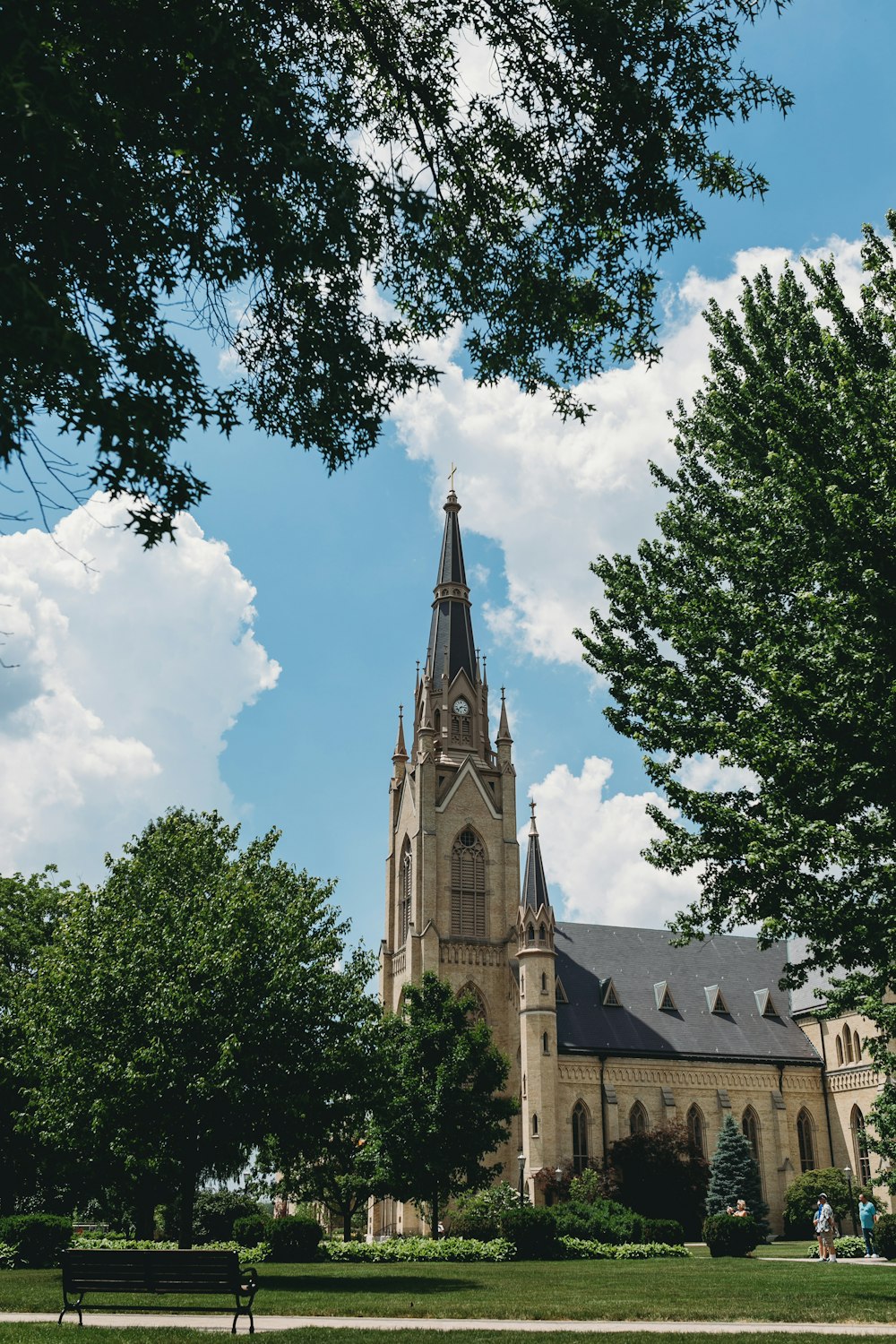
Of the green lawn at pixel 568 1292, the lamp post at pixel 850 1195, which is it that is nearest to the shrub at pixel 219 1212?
the green lawn at pixel 568 1292

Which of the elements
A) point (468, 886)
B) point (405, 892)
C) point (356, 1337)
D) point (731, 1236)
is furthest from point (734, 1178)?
point (356, 1337)

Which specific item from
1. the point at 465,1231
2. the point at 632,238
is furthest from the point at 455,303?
the point at 465,1231

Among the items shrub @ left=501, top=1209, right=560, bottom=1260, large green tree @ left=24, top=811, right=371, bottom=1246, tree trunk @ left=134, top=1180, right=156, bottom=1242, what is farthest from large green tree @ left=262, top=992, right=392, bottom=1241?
tree trunk @ left=134, top=1180, right=156, bottom=1242

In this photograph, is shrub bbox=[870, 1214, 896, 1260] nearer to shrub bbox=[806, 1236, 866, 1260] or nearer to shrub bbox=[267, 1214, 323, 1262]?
shrub bbox=[806, 1236, 866, 1260]

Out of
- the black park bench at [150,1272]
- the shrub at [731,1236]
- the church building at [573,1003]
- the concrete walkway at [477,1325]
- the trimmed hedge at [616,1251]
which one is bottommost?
the trimmed hedge at [616,1251]

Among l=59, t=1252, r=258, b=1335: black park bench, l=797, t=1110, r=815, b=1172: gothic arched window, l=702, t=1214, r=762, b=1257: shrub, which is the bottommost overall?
l=702, t=1214, r=762, b=1257: shrub

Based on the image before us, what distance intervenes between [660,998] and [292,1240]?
Result: 29.7 meters

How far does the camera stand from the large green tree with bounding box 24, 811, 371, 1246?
20.9 m

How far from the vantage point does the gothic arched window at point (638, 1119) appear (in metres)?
50.2

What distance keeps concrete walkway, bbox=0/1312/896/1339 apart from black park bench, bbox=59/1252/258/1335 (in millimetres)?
359

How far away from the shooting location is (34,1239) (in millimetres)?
26875

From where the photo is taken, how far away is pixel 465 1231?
35.2 metres

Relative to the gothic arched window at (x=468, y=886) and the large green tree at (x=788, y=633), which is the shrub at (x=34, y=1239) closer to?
the large green tree at (x=788, y=633)

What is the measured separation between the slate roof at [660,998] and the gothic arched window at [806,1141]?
8.73ft
